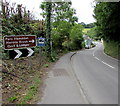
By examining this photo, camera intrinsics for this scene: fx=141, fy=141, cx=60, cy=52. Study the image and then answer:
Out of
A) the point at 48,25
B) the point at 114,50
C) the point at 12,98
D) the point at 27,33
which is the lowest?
the point at 12,98

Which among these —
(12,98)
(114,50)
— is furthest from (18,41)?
(114,50)

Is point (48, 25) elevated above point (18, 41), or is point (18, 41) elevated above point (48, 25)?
point (48, 25)

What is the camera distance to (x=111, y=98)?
5.89 metres

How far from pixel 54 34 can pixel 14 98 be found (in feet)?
63.1

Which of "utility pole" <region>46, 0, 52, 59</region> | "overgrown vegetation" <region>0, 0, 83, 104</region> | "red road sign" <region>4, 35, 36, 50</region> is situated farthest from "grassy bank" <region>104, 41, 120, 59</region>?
"red road sign" <region>4, 35, 36, 50</region>

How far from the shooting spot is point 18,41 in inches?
335

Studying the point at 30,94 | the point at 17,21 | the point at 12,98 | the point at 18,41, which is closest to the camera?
the point at 12,98

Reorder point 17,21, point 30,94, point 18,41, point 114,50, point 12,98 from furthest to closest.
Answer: point 114,50 < point 17,21 < point 18,41 < point 30,94 < point 12,98

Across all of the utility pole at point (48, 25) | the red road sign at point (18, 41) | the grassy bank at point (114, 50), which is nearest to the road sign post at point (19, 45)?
the red road sign at point (18, 41)

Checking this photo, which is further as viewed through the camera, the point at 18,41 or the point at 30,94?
the point at 18,41

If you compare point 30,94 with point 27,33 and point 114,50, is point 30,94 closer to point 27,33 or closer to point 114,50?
point 27,33

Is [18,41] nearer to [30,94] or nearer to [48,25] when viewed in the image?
[30,94]

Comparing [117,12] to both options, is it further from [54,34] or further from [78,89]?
[78,89]

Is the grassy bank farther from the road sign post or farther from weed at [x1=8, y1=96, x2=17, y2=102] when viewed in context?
weed at [x1=8, y1=96, x2=17, y2=102]
